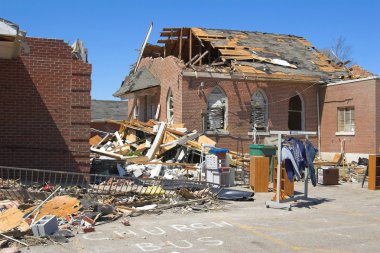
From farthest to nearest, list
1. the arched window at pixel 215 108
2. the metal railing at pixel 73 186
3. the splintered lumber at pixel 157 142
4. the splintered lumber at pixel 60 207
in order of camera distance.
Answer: the arched window at pixel 215 108 → the splintered lumber at pixel 157 142 → the metal railing at pixel 73 186 → the splintered lumber at pixel 60 207

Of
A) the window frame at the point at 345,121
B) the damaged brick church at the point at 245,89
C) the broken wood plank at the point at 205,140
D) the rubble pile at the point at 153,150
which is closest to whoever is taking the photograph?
the rubble pile at the point at 153,150

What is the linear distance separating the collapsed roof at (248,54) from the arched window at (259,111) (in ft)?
3.62

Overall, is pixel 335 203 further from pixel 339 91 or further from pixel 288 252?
pixel 339 91

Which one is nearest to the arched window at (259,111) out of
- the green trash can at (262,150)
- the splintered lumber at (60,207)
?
the green trash can at (262,150)

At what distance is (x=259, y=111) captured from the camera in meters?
23.3

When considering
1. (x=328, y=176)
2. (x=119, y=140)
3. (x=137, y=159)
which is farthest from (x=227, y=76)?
(x=328, y=176)

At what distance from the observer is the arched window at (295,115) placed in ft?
81.1

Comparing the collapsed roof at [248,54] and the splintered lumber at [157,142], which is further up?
the collapsed roof at [248,54]

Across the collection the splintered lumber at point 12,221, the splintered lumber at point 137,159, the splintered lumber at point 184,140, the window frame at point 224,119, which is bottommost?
the splintered lumber at point 12,221

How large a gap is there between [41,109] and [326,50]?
42.3m

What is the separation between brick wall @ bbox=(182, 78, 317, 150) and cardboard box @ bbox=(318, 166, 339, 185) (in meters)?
6.98

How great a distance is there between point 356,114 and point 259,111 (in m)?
4.58

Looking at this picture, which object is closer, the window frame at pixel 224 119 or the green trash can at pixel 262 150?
the green trash can at pixel 262 150

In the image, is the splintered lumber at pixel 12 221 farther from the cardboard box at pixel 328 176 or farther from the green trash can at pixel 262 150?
the cardboard box at pixel 328 176
